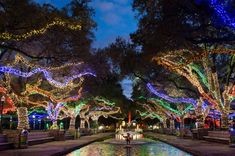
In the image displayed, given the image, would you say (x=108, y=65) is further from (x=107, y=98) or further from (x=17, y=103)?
(x=107, y=98)

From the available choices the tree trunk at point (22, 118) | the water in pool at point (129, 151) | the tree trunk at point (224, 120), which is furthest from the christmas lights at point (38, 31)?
the tree trunk at point (224, 120)

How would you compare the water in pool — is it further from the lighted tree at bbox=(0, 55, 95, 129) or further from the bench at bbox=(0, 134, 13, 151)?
the lighted tree at bbox=(0, 55, 95, 129)

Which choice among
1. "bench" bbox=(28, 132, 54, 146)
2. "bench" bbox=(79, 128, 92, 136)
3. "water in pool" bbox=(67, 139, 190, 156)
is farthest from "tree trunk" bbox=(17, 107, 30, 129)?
"bench" bbox=(79, 128, 92, 136)

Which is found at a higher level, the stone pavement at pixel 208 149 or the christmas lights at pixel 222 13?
the christmas lights at pixel 222 13

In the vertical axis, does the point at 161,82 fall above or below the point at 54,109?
above

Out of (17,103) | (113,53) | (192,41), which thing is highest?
(113,53)

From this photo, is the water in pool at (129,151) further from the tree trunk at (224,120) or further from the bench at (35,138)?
the tree trunk at (224,120)

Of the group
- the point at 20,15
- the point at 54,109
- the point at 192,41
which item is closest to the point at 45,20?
the point at 20,15

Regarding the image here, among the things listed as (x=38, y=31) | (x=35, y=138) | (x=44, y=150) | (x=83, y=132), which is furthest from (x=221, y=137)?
(x=83, y=132)

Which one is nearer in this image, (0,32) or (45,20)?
(0,32)

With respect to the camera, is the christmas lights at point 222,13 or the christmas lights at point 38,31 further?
the christmas lights at point 38,31

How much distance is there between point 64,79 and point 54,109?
676 cm

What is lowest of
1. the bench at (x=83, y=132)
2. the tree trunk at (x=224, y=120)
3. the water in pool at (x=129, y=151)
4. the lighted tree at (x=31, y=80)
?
the water in pool at (x=129, y=151)

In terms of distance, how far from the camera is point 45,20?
19.8 m
